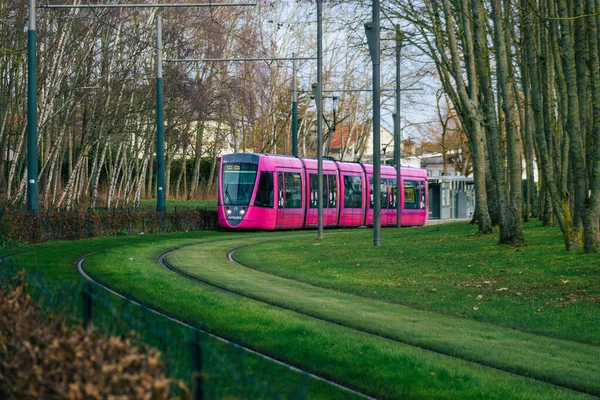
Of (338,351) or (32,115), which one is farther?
(32,115)

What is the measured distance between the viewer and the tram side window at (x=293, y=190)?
125 ft

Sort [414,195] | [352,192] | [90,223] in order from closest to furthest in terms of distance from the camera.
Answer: [90,223] → [352,192] → [414,195]

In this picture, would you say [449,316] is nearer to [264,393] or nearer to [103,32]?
[264,393]

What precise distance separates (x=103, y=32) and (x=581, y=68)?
23755mm

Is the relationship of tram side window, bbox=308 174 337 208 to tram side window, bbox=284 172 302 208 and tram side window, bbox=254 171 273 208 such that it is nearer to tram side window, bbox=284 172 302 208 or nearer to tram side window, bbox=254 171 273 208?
tram side window, bbox=284 172 302 208

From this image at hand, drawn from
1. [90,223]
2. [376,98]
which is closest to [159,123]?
[90,223]

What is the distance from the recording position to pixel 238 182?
1451 inches

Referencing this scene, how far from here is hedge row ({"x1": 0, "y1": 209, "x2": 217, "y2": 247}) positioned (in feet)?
85.4

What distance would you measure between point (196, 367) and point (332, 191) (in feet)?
123

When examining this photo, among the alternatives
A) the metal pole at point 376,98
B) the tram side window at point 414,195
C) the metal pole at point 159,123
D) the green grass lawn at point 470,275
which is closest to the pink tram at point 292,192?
the tram side window at point 414,195

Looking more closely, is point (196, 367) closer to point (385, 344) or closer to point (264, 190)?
point (385, 344)

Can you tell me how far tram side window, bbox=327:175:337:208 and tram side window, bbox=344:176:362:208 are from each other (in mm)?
985

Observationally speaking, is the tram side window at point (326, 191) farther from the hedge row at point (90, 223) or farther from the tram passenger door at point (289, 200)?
the hedge row at point (90, 223)

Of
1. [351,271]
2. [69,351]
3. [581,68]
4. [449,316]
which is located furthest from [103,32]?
[69,351]
